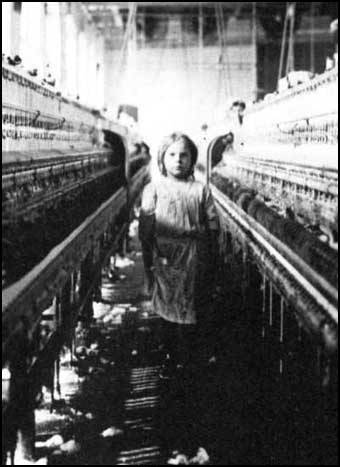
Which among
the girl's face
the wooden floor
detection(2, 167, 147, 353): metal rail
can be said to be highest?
the girl's face

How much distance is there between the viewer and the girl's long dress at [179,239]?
399 centimetres

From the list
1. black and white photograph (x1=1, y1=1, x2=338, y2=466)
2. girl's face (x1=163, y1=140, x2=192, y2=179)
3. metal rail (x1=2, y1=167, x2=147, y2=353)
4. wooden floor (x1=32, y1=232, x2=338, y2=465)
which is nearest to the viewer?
metal rail (x1=2, y1=167, x2=147, y2=353)

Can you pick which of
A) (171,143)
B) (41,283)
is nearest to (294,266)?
(41,283)

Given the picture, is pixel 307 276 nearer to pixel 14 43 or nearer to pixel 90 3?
pixel 14 43

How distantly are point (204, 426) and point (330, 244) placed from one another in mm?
1153

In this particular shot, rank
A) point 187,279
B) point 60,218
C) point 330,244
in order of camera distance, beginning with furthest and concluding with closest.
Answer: point 187,279
point 60,218
point 330,244

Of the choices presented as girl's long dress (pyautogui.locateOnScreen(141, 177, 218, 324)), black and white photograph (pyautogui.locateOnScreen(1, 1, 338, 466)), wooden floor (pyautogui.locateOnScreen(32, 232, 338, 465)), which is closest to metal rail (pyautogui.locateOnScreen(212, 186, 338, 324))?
black and white photograph (pyautogui.locateOnScreen(1, 1, 338, 466))

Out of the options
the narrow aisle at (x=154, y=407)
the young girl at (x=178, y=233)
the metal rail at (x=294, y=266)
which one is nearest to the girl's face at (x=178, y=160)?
the young girl at (x=178, y=233)

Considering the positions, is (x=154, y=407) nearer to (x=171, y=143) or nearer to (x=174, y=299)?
(x=174, y=299)

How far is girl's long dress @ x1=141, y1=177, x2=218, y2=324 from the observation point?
3.99m

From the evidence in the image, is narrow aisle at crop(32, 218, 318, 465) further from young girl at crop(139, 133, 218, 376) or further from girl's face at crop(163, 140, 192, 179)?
girl's face at crop(163, 140, 192, 179)

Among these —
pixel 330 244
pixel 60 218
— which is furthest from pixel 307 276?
pixel 60 218

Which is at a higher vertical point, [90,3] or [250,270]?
[90,3]

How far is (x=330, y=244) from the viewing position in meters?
2.79
